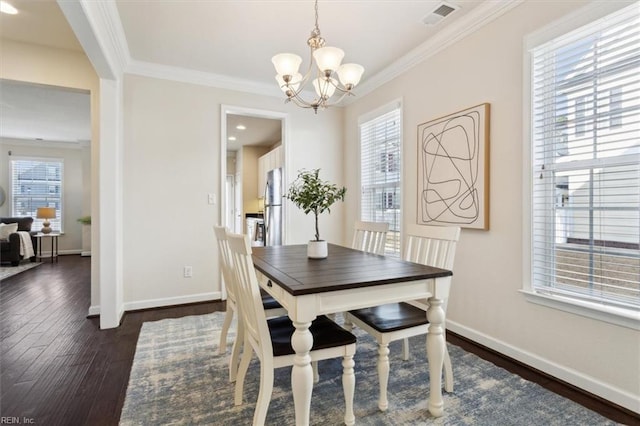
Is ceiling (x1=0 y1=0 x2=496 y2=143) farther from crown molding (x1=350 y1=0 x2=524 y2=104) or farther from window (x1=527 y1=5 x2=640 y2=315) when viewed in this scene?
window (x1=527 y1=5 x2=640 y2=315)

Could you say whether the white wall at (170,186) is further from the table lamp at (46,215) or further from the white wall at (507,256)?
the table lamp at (46,215)

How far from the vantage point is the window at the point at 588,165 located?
169cm

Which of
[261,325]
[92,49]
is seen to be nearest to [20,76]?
[92,49]

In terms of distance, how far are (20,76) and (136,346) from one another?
2629mm

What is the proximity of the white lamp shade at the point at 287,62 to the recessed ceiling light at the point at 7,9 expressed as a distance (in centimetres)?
216

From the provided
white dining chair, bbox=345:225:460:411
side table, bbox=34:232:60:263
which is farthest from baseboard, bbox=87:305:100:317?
side table, bbox=34:232:60:263

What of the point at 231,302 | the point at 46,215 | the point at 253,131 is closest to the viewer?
the point at 231,302

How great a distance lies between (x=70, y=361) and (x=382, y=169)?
3294 millimetres

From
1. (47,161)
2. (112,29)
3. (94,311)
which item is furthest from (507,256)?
(47,161)

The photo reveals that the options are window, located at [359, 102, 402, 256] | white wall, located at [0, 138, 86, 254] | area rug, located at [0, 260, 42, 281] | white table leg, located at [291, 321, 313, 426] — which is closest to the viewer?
white table leg, located at [291, 321, 313, 426]

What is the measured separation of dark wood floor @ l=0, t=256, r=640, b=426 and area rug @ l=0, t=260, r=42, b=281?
146 centimetres

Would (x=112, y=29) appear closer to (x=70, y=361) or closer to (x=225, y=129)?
(x=225, y=129)

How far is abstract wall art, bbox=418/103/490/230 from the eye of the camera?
2.43 metres

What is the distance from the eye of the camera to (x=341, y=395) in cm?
180
